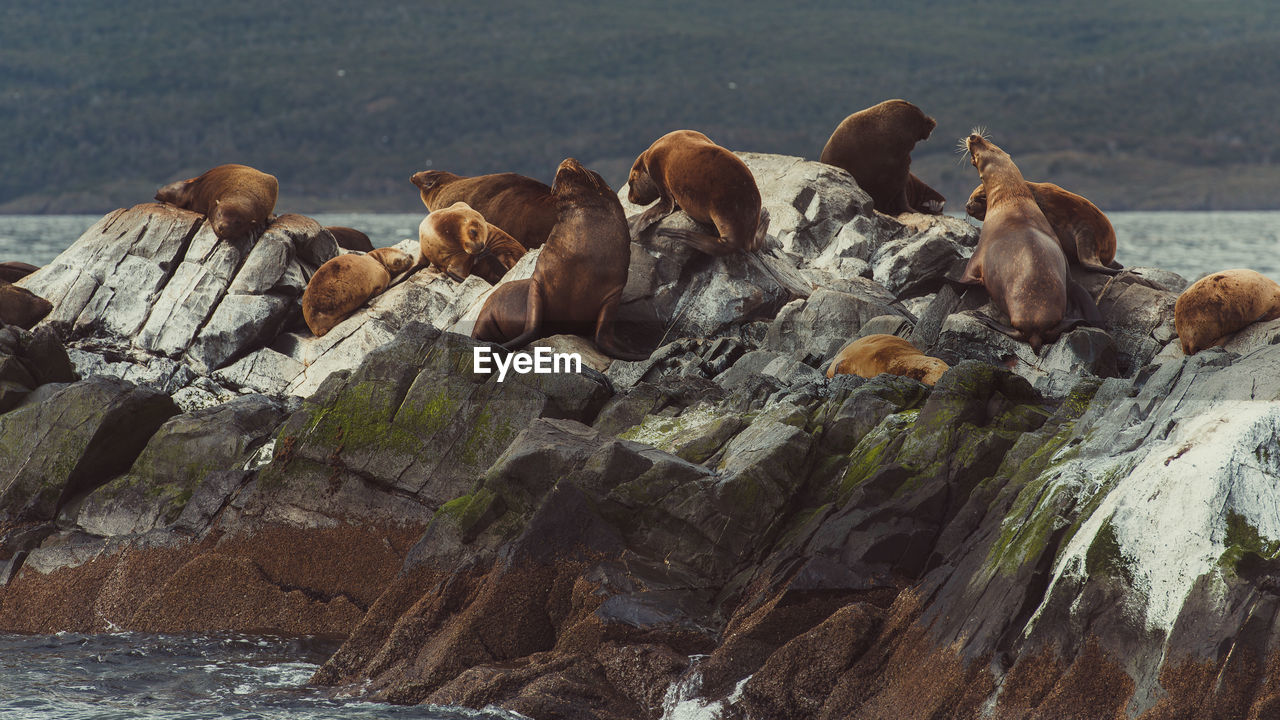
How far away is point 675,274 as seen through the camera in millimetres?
13242

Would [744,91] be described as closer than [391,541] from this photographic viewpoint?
No

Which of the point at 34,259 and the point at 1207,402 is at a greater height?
the point at 1207,402

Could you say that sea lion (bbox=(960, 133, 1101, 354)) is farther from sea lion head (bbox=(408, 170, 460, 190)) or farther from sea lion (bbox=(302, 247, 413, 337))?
sea lion head (bbox=(408, 170, 460, 190))

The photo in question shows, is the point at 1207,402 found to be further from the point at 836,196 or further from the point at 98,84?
the point at 98,84

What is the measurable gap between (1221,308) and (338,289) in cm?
884

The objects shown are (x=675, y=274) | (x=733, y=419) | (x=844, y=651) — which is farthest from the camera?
(x=675, y=274)

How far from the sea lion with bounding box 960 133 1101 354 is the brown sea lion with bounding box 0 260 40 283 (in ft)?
38.4

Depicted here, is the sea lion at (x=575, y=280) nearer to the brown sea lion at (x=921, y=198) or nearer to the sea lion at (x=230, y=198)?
the sea lion at (x=230, y=198)

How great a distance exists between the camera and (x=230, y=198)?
14.6 meters

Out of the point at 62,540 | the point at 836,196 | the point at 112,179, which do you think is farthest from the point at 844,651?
the point at 112,179

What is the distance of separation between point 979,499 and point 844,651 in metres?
1.34

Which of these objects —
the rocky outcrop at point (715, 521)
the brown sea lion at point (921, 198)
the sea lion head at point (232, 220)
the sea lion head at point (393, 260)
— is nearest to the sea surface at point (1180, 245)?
the brown sea lion at point (921, 198)

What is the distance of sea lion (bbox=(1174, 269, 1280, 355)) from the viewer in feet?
36.8

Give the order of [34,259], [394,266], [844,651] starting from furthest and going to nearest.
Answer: [34,259]
[394,266]
[844,651]
